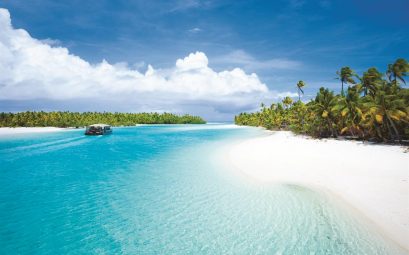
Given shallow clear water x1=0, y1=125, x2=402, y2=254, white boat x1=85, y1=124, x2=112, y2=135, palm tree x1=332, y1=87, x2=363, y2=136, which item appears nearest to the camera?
shallow clear water x1=0, y1=125, x2=402, y2=254

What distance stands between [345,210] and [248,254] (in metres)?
5.64

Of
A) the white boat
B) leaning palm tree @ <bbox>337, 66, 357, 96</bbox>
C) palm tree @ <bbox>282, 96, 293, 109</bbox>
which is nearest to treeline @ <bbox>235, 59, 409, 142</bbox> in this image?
leaning palm tree @ <bbox>337, 66, 357, 96</bbox>

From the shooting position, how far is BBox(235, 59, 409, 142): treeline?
28.5 meters

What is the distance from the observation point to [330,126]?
138 ft

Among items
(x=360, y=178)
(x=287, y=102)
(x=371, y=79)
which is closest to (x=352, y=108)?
(x=371, y=79)

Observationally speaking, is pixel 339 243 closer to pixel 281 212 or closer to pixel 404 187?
pixel 281 212

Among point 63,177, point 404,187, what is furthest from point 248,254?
point 63,177

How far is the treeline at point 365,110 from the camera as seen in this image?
28.5 m

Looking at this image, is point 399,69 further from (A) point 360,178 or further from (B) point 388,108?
(A) point 360,178

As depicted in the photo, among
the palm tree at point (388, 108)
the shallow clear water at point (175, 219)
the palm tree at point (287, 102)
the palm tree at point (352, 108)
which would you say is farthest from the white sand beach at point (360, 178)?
the palm tree at point (287, 102)

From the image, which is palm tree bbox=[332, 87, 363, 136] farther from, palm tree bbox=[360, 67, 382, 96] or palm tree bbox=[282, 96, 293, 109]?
palm tree bbox=[282, 96, 293, 109]

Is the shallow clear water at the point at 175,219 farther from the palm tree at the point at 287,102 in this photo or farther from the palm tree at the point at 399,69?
the palm tree at the point at 287,102

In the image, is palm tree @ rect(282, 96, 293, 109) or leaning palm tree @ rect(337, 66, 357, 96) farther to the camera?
palm tree @ rect(282, 96, 293, 109)

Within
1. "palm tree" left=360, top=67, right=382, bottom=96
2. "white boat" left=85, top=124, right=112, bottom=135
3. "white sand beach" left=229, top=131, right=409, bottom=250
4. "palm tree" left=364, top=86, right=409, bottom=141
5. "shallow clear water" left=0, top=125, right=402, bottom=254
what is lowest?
"shallow clear water" left=0, top=125, right=402, bottom=254
